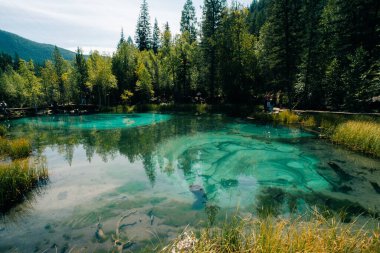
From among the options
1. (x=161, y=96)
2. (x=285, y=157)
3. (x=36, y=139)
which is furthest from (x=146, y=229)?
(x=161, y=96)

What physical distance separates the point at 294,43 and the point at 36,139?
97.2ft

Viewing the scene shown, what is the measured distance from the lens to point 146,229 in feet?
22.4

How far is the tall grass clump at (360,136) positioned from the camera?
41.7 feet

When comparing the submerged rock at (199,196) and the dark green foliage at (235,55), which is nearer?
the submerged rock at (199,196)

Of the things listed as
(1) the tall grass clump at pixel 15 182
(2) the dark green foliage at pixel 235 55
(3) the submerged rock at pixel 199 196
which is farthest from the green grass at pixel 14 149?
(2) the dark green foliage at pixel 235 55

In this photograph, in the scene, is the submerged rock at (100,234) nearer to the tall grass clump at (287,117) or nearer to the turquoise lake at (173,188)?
the turquoise lake at (173,188)

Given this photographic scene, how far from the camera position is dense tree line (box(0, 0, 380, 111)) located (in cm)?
2503

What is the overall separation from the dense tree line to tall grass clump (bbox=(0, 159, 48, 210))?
24061mm

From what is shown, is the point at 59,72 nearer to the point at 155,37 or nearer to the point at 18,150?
the point at 155,37

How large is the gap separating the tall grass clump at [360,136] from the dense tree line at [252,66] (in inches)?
253

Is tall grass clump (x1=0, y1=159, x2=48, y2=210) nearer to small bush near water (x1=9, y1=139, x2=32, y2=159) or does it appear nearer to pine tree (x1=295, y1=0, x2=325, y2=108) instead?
small bush near water (x1=9, y1=139, x2=32, y2=159)

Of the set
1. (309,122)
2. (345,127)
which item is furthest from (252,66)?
(345,127)

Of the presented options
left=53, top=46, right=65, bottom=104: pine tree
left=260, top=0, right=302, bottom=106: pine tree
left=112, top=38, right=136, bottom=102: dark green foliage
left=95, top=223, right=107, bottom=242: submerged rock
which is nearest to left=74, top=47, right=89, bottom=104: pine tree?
left=53, top=46, right=65, bottom=104: pine tree

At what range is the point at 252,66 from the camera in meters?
35.4
